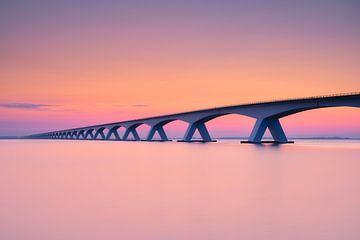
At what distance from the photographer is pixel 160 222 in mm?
7770

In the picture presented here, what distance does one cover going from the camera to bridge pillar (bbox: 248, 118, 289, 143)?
60.9 m

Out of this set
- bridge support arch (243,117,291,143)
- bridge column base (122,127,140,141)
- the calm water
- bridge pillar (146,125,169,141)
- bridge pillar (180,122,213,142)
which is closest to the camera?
the calm water

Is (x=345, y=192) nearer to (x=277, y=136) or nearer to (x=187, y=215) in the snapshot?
(x=187, y=215)

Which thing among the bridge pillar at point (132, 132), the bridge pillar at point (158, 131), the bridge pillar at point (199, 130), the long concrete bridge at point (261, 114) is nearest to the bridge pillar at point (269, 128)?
the long concrete bridge at point (261, 114)

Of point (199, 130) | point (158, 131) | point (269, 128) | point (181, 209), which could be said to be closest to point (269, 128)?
point (269, 128)

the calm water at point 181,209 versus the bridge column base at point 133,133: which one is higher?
the bridge column base at point 133,133

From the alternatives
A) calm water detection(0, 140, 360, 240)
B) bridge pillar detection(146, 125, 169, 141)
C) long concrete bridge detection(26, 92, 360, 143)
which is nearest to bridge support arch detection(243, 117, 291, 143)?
long concrete bridge detection(26, 92, 360, 143)

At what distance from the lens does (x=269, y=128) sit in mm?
62938

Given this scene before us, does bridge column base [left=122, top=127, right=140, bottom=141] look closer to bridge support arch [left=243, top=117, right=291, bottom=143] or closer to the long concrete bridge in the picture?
the long concrete bridge

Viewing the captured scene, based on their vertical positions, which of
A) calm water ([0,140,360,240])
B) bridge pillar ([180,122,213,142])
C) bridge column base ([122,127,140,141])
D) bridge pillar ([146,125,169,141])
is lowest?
calm water ([0,140,360,240])

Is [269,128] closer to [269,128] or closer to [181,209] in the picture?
[269,128]

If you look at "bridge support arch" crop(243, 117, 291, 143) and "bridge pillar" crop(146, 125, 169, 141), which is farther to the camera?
"bridge pillar" crop(146, 125, 169, 141)

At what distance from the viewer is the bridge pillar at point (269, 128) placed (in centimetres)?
6091

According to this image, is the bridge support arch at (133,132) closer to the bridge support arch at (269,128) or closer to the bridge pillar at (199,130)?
the bridge pillar at (199,130)
